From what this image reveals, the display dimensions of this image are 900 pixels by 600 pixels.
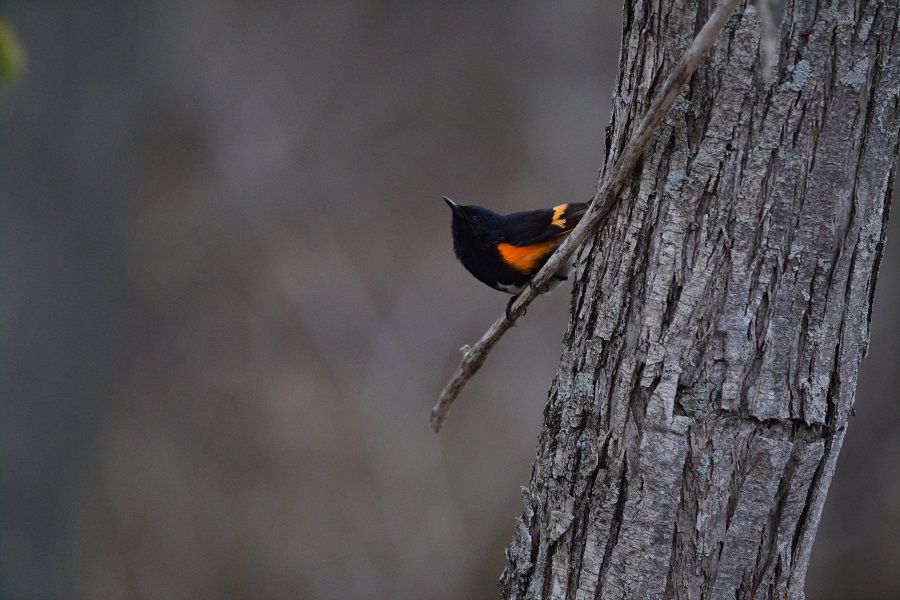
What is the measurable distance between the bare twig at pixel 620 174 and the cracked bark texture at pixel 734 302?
0.04 meters

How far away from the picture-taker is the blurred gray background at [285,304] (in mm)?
5066

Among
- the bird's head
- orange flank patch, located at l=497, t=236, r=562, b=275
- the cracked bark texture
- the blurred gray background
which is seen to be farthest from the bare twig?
the blurred gray background

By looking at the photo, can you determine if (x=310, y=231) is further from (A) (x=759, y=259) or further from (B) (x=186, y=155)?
(A) (x=759, y=259)

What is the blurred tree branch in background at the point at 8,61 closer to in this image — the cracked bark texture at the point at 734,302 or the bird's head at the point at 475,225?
the cracked bark texture at the point at 734,302

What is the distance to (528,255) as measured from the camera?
3.20 metres

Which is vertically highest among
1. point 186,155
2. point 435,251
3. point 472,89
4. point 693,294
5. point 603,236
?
point 472,89

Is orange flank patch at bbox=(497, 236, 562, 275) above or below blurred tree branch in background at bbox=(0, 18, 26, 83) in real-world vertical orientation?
below

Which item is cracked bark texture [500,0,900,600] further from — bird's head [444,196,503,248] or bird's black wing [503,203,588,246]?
bird's head [444,196,503,248]

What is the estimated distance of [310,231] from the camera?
22.9ft

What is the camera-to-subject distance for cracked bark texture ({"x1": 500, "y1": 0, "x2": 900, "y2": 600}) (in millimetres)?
1408

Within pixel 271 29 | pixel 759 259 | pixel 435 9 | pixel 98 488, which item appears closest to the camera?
pixel 759 259

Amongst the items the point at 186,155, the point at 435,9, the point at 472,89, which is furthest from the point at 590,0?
the point at 186,155

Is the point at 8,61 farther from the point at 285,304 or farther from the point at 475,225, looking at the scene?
the point at 285,304

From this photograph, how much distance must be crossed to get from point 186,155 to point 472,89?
3112mm
